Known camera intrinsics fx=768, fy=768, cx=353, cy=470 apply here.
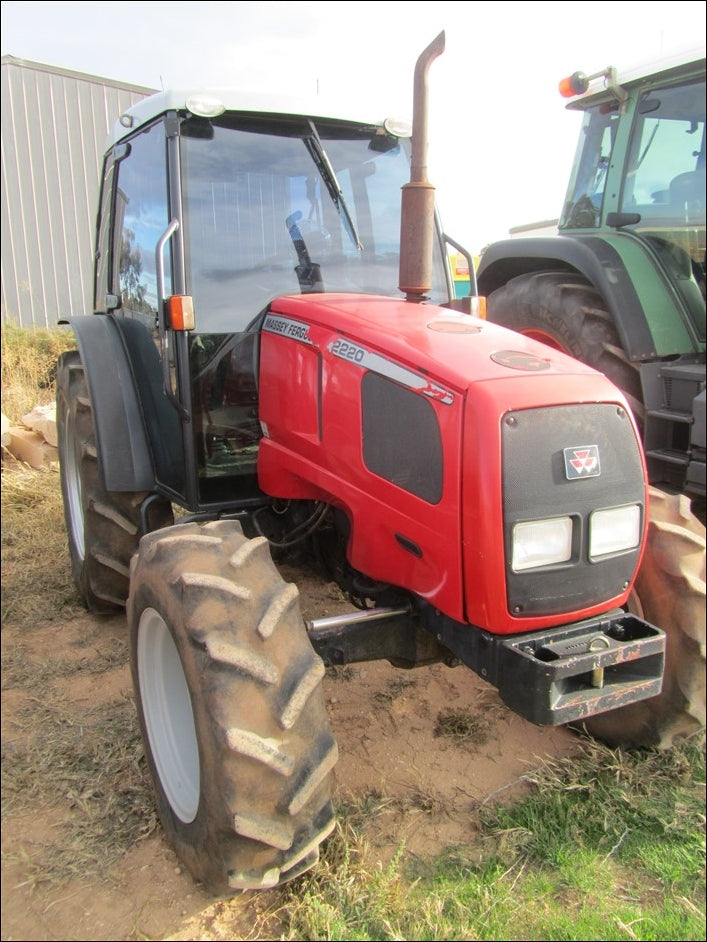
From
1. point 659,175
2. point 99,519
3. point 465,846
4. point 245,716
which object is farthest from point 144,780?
point 659,175

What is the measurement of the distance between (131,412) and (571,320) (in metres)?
2.24

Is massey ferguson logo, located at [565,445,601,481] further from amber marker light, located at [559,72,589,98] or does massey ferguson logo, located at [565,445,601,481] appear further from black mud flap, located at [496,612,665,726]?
→ amber marker light, located at [559,72,589,98]

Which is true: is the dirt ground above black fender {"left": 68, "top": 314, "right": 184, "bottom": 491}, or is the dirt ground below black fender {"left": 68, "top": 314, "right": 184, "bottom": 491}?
below

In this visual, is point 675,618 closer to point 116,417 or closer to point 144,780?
point 144,780

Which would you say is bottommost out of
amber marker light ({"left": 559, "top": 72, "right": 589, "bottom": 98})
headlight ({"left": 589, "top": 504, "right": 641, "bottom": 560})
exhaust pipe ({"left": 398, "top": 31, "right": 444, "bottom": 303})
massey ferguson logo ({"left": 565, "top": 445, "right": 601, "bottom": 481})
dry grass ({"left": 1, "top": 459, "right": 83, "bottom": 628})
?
dry grass ({"left": 1, "top": 459, "right": 83, "bottom": 628})

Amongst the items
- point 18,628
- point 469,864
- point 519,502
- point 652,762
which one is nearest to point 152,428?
point 18,628

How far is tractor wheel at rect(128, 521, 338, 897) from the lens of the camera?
5.52 ft

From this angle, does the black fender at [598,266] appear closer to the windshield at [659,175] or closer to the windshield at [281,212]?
the windshield at [659,175]

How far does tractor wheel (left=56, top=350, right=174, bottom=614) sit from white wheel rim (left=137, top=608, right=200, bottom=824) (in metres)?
0.91

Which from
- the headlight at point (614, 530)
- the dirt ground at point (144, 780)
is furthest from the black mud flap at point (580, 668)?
the dirt ground at point (144, 780)

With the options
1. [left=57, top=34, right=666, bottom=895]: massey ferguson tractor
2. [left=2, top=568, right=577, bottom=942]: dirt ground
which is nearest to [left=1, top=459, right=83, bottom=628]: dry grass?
[left=2, top=568, right=577, bottom=942]: dirt ground

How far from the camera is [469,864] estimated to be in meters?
2.07

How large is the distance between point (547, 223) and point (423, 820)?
728 centimetres

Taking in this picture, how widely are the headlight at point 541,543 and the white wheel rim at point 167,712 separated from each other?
953mm
